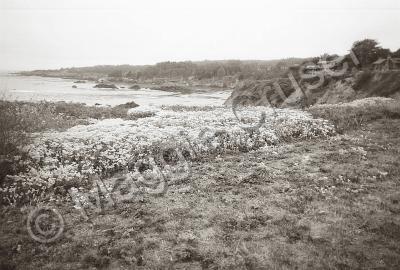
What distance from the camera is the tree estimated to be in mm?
36625

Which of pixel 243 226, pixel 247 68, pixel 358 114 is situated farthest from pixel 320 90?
pixel 247 68

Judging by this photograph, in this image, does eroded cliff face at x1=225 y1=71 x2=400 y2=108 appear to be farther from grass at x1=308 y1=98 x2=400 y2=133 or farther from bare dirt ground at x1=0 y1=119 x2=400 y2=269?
bare dirt ground at x1=0 y1=119 x2=400 y2=269

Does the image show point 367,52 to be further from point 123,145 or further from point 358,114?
point 123,145

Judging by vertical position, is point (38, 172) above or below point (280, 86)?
below

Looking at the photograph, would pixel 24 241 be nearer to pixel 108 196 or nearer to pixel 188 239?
pixel 108 196

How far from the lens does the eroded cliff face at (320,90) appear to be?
28.9m

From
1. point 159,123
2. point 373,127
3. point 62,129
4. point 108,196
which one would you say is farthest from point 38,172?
point 373,127

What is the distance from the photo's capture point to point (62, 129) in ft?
59.8

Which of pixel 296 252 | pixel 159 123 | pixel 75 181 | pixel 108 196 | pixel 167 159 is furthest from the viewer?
pixel 159 123

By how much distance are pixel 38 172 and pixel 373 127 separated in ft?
53.6

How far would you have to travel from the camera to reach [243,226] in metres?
8.35
